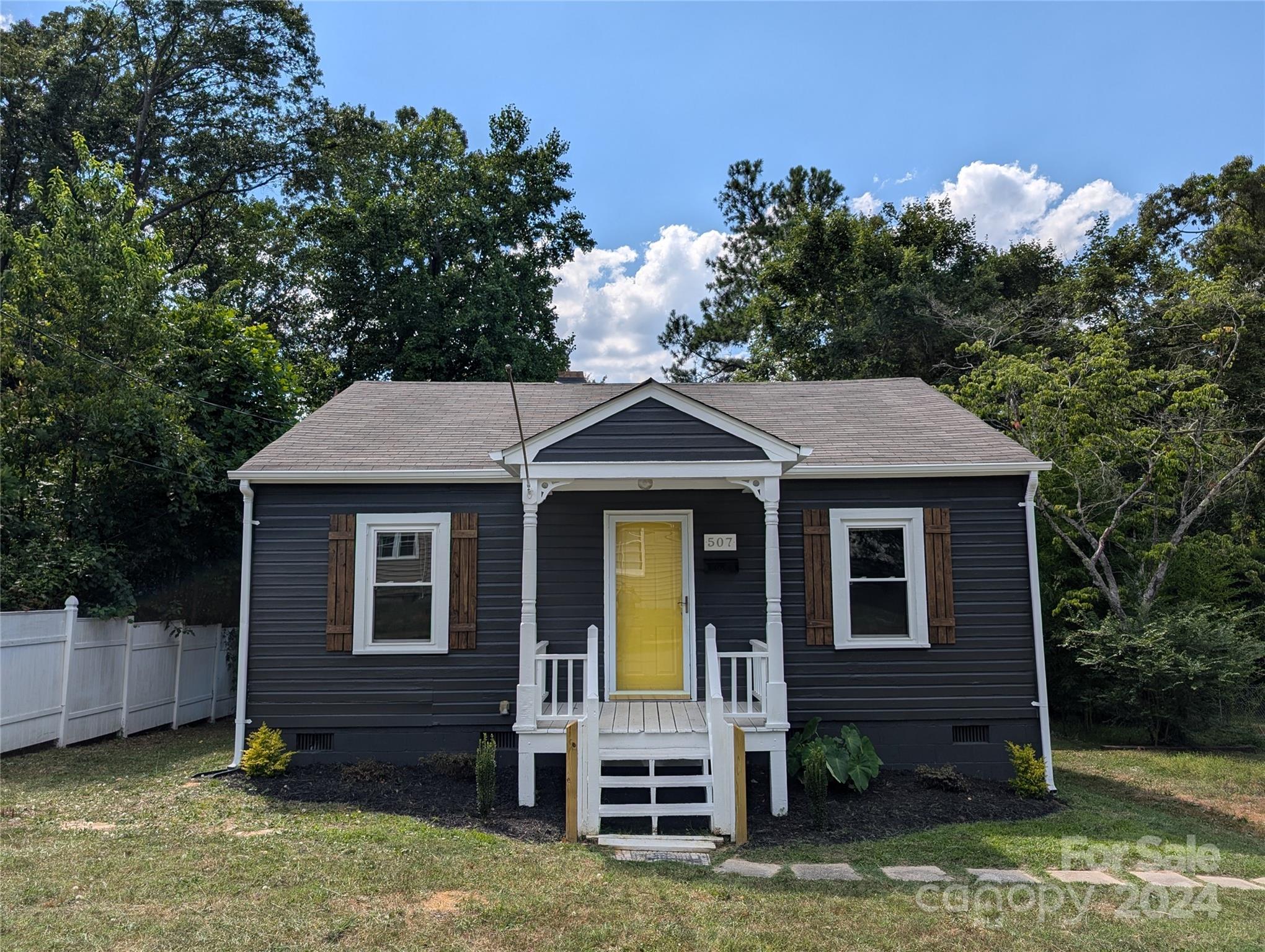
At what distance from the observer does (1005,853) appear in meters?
6.15

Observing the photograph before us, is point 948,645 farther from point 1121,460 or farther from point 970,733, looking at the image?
point 1121,460

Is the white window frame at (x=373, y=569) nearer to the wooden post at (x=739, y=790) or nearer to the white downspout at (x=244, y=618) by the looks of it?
the white downspout at (x=244, y=618)

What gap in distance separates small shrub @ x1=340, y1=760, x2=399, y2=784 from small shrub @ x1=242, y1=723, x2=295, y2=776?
60 cm

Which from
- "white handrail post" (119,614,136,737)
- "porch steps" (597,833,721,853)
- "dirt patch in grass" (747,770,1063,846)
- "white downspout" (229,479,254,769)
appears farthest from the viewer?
"white handrail post" (119,614,136,737)

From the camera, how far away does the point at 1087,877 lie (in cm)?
566

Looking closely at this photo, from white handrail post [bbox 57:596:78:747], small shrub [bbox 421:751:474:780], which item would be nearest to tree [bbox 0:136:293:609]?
white handrail post [bbox 57:596:78:747]

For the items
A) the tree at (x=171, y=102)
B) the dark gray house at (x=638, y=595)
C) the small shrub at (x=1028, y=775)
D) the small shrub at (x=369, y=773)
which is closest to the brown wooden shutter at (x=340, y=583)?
the dark gray house at (x=638, y=595)

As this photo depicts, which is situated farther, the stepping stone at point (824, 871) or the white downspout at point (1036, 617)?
the white downspout at point (1036, 617)

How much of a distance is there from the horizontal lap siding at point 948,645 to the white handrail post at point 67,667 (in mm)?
8087

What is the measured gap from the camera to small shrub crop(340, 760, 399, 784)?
7930 millimetres

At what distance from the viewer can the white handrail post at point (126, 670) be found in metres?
10.3

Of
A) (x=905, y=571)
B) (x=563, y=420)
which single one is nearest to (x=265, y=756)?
(x=563, y=420)

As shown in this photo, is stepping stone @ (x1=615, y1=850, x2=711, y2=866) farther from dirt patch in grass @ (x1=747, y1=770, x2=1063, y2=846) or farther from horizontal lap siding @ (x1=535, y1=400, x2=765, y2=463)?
horizontal lap siding @ (x1=535, y1=400, x2=765, y2=463)

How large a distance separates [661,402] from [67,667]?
24.7 ft
